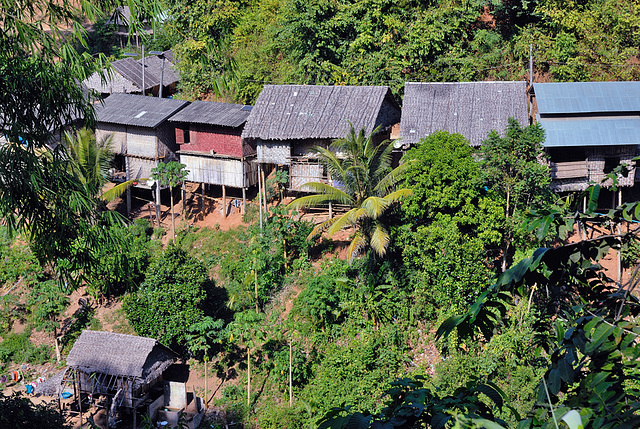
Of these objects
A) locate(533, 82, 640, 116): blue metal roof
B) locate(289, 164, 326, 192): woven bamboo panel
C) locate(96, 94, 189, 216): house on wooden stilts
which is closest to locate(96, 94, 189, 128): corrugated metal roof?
locate(96, 94, 189, 216): house on wooden stilts

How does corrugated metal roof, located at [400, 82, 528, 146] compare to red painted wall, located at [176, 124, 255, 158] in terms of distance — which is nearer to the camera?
corrugated metal roof, located at [400, 82, 528, 146]

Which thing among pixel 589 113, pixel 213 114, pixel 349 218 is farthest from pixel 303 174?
pixel 589 113

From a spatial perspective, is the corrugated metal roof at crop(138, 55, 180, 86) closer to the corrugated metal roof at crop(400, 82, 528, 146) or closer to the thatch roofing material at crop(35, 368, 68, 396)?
the corrugated metal roof at crop(400, 82, 528, 146)

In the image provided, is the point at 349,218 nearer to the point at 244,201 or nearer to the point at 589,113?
the point at 244,201

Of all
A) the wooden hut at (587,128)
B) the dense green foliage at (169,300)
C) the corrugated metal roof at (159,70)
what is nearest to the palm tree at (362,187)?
the dense green foliage at (169,300)

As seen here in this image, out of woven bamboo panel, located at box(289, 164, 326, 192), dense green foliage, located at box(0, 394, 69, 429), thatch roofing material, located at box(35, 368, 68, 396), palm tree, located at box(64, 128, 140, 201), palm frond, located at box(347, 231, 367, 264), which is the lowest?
thatch roofing material, located at box(35, 368, 68, 396)

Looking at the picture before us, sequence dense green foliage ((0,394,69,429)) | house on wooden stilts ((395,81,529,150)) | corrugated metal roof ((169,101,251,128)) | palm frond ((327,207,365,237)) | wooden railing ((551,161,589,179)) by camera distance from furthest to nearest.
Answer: corrugated metal roof ((169,101,251,128)), house on wooden stilts ((395,81,529,150)), wooden railing ((551,161,589,179)), palm frond ((327,207,365,237)), dense green foliage ((0,394,69,429))

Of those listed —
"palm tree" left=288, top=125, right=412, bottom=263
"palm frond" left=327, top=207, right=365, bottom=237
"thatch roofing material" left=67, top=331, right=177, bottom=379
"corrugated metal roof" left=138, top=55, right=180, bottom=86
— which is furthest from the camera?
"corrugated metal roof" left=138, top=55, right=180, bottom=86
